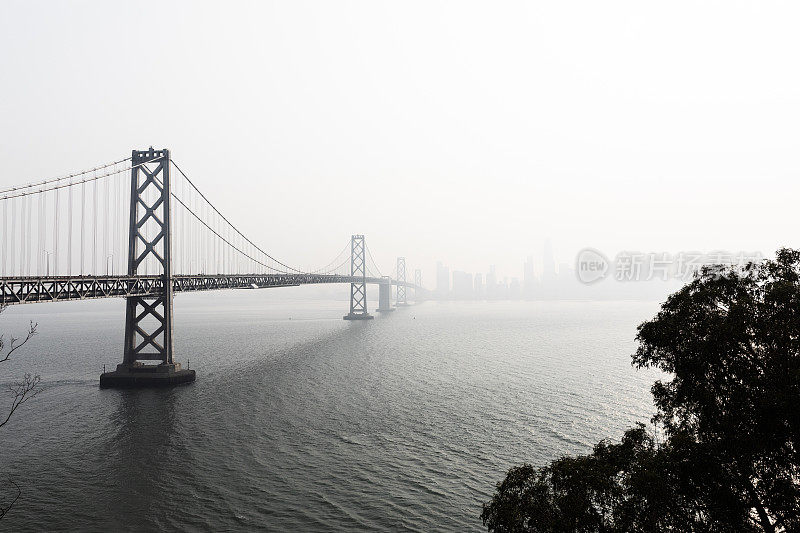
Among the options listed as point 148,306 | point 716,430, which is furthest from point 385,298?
point 716,430

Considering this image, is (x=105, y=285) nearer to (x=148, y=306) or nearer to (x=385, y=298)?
(x=148, y=306)

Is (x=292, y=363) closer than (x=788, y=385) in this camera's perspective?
No

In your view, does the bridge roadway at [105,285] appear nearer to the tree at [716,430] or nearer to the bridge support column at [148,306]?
the bridge support column at [148,306]

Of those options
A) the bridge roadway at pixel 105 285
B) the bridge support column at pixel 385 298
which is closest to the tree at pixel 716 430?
the bridge roadway at pixel 105 285

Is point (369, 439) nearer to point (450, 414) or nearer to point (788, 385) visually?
point (450, 414)

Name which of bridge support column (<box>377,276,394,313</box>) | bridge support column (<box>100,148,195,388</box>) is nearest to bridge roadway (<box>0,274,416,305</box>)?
bridge support column (<box>100,148,195,388</box>)

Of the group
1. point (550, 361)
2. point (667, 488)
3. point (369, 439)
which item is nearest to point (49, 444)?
point (369, 439)

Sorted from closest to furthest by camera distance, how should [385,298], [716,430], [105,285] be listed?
[716,430], [105,285], [385,298]

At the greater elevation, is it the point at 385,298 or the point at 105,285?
the point at 105,285
